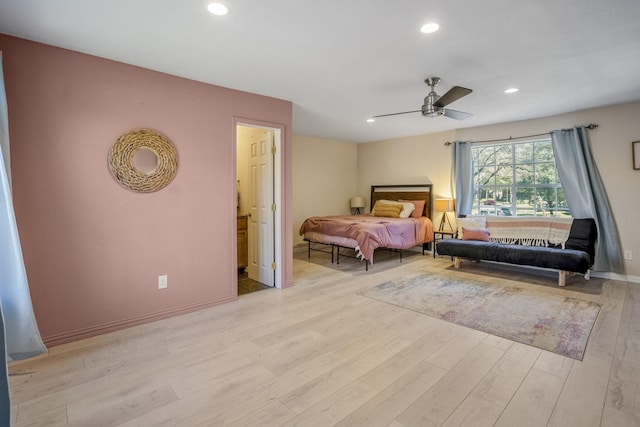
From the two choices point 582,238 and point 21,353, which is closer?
point 21,353

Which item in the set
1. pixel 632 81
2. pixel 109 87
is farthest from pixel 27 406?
A: pixel 632 81

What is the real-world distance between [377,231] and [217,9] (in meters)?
3.71

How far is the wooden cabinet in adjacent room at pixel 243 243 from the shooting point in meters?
4.74

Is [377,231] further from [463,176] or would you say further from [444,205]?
[463,176]

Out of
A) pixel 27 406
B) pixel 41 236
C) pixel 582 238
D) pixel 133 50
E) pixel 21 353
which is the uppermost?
pixel 133 50

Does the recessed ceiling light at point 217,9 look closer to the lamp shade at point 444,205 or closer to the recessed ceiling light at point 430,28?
the recessed ceiling light at point 430,28

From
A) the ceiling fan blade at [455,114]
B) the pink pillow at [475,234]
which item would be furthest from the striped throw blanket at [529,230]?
the ceiling fan blade at [455,114]

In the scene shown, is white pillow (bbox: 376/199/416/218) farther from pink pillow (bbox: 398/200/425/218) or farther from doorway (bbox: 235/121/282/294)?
doorway (bbox: 235/121/282/294)

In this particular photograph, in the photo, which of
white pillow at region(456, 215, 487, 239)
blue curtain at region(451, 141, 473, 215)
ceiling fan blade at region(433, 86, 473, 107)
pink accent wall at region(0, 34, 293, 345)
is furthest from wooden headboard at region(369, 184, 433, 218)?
pink accent wall at region(0, 34, 293, 345)

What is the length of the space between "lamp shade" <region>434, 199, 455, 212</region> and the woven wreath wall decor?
4665mm

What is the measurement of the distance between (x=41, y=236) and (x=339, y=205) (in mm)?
5773

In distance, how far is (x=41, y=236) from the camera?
8.23 feet

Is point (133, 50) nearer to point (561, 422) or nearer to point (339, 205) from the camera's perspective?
point (561, 422)

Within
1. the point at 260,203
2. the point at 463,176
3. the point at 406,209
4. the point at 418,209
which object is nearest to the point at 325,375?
the point at 260,203
